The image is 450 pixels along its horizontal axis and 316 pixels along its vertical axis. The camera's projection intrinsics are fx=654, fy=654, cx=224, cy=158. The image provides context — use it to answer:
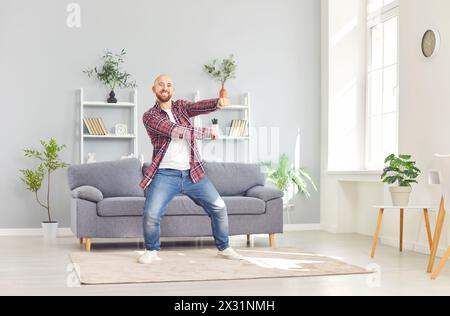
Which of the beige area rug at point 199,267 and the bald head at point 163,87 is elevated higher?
the bald head at point 163,87

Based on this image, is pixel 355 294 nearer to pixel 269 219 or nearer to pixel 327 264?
pixel 327 264

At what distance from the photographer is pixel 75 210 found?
5.69 metres

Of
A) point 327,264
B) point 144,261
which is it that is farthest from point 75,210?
point 327,264

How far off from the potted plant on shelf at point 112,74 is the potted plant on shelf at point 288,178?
6.17 ft

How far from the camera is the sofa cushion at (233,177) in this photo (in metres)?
6.36

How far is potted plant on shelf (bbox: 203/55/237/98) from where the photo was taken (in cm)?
757

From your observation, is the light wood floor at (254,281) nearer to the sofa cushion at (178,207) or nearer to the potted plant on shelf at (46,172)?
the sofa cushion at (178,207)

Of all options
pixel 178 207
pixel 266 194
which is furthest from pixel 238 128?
pixel 178 207

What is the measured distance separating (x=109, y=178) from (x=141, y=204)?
0.61m

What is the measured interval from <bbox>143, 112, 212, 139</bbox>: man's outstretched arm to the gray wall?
2824 mm

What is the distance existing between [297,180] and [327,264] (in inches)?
120

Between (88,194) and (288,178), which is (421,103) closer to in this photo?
(288,178)

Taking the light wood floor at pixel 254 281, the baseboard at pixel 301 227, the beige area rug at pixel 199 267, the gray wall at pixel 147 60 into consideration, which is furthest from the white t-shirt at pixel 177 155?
the baseboard at pixel 301 227

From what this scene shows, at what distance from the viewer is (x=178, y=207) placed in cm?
576
